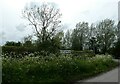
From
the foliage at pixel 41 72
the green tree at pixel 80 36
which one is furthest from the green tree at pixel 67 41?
the foliage at pixel 41 72

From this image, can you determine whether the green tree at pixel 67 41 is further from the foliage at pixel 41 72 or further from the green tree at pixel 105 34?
the foliage at pixel 41 72

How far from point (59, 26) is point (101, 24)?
38.6 metres

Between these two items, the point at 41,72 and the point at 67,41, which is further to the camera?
the point at 67,41

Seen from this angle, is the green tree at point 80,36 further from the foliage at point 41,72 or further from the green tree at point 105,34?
the foliage at point 41,72

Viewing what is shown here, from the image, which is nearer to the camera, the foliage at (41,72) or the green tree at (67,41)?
the foliage at (41,72)

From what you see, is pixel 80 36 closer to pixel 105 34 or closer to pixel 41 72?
pixel 105 34

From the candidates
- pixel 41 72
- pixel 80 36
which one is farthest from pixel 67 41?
pixel 41 72

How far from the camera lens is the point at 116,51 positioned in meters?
65.8

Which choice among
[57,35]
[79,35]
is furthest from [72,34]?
[57,35]

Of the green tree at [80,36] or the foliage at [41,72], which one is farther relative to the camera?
the green tree at [80,36]

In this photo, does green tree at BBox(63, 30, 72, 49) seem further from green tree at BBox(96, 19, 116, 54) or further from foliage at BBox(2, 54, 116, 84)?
foliage at BBox(2, 54, 116, 84)

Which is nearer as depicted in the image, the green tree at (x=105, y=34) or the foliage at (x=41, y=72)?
the foliage at (x=41, y=72)

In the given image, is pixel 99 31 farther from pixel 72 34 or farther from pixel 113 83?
pixel 113 83

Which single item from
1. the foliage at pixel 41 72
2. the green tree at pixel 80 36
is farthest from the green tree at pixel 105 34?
the foliage at pixel 41 72
